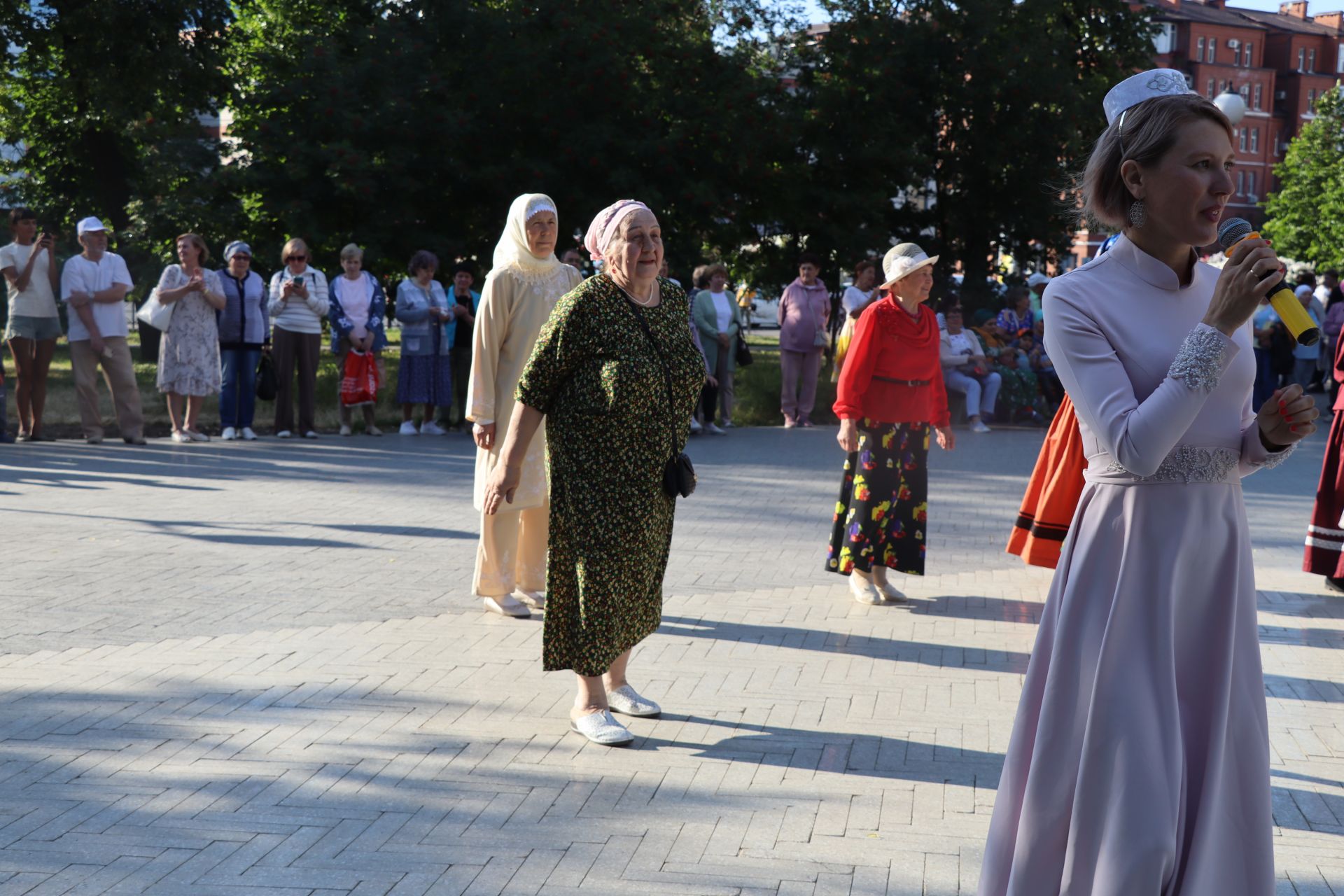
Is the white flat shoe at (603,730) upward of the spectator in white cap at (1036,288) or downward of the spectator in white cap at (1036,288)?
downward

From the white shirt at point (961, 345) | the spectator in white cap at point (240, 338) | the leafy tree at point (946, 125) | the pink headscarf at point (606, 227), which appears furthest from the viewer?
the leafy tree at point (946, 125)

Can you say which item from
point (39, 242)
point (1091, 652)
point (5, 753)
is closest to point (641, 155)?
point (39, 242)

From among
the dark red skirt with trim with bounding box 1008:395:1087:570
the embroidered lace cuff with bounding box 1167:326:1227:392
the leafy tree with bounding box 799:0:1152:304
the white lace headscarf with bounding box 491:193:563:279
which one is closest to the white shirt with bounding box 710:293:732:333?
the leafy tree with bounding box 799:0:1152:304

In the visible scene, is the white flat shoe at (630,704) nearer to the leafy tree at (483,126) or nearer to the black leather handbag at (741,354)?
the black leather handbag at (741,354)

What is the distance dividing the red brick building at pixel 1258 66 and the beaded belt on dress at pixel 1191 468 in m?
108

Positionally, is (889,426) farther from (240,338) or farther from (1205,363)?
(240,338)

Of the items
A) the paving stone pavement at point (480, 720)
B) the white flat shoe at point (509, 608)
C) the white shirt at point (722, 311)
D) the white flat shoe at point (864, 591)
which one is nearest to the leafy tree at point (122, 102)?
the white shirt at point (722, 311)

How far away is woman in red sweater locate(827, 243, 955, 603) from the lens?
7.96 m

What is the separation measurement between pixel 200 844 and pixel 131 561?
15.9 ft

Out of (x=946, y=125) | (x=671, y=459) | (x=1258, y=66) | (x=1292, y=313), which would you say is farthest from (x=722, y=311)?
(x=1258, y=66)

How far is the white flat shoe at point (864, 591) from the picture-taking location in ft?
26.3

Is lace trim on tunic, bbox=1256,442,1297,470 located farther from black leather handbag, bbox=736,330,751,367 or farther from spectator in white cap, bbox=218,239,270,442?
black leather handbag, bbox=736,330,751,367

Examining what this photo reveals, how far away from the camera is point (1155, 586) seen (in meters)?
2.89

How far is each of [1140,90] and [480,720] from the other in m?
3.64
